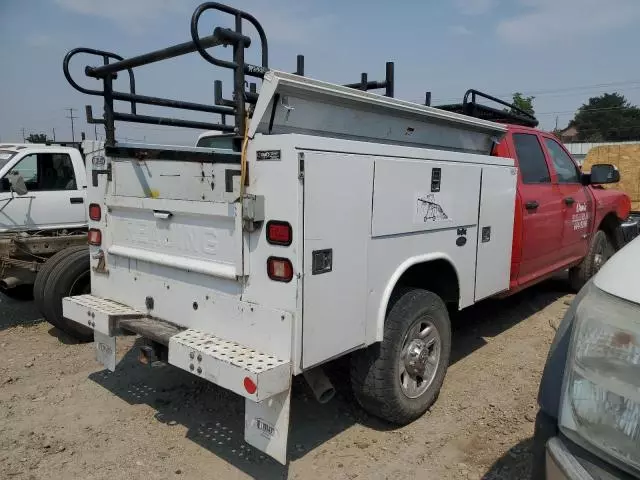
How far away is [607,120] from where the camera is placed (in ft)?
257

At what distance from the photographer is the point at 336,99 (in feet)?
11.0

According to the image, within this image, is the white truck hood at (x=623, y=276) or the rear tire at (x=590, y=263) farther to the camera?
the rear tire at (x=590, y=263)

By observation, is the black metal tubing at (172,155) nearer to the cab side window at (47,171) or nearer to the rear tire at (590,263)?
the cab side window at (47,171)

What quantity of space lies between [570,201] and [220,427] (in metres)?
4.26

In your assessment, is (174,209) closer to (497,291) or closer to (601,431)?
(601,431)

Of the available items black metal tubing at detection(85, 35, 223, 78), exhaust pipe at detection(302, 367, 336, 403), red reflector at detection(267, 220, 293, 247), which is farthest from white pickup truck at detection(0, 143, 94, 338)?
red reflector at detection(267, 220, 293, 247)

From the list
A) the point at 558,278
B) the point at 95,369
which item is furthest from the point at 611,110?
the point at 95,369

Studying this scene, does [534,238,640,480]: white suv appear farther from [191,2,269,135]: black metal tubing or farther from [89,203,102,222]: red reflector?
[89,203,102,222]: red reflector

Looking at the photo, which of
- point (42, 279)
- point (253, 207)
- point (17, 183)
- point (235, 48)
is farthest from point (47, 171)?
point (253, 207)

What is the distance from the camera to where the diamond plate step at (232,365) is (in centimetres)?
250

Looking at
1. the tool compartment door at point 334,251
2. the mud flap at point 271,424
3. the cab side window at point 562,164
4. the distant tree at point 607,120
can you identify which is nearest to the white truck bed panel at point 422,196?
the tool compartment door at point 334,251

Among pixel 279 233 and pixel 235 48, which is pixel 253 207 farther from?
pixel 235 48

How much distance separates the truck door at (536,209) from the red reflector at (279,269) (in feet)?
9.29

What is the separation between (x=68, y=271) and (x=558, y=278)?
246 inches
